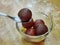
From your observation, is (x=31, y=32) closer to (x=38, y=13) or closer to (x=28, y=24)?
(x=28, y=24)

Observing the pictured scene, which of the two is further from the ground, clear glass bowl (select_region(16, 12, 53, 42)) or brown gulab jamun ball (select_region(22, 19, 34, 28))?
brown gulab jamun ball (select_region(22, 19, 34, 28))

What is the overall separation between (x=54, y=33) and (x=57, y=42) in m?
0.05

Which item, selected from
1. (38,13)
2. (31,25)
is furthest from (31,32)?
(38,13)

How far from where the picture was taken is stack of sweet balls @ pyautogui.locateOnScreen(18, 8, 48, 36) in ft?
2.52

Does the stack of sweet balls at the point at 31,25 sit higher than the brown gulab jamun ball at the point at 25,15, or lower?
lower

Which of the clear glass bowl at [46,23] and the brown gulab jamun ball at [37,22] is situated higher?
the brown gulab jamun ball at [37,22]

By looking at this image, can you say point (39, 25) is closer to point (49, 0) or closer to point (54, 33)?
point (54, 33)

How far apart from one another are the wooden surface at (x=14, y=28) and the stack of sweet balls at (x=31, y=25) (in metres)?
0.06

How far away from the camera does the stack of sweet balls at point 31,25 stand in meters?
0.77

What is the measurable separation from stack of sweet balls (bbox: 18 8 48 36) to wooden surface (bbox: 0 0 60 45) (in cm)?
6

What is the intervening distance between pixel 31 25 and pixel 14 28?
0.11 metres

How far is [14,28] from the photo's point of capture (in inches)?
33.8

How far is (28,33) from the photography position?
78cm

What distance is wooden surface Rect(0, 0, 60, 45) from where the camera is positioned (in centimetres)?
81
